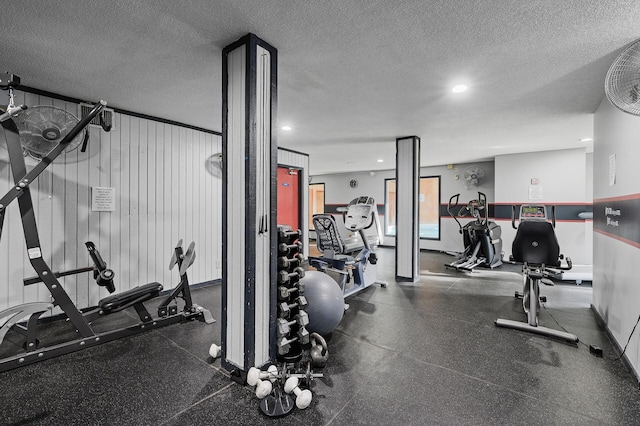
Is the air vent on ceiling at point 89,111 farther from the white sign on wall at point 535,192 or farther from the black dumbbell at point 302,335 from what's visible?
the white sign on wall at point 535,192

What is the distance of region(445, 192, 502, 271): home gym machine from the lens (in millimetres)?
5941

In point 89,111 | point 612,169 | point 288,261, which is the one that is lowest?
point 288,261

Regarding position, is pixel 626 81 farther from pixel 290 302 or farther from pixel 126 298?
pixel 126 298

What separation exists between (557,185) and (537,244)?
403cm

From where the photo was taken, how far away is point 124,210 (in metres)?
3.77

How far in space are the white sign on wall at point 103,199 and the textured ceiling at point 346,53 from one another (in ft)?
3.32

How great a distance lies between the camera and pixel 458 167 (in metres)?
7.92

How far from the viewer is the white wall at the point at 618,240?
7.76 feet

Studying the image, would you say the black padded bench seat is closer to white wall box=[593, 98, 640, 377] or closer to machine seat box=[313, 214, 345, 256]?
machine seat box=[313, 214, 345, 256]

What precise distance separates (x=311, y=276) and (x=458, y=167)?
6545 mm

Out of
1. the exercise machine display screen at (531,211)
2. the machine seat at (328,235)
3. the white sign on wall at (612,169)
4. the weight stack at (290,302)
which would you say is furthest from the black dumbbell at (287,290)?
the exercise machine display screen at (531,211)

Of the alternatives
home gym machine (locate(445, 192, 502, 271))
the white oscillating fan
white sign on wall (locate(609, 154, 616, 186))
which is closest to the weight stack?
white sign on wall (locate(609, 154, 616, 186))

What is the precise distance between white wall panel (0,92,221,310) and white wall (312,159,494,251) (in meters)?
5.86

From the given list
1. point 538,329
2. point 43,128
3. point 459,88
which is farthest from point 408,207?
point 43,128
